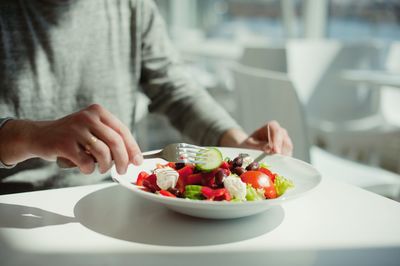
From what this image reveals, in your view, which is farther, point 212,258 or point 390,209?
point 390,209

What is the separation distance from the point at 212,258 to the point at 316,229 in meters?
0.19

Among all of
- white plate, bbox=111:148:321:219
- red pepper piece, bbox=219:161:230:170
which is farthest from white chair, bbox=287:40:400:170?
red pepper piece, bbox=219:161:230:170

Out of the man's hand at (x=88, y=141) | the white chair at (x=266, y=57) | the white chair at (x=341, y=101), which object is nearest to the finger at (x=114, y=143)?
the man's hand at (x=88, y=141)

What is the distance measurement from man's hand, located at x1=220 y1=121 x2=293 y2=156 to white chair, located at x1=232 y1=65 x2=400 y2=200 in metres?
0.39

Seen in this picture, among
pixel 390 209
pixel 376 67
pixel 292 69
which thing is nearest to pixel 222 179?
pixel 390 209

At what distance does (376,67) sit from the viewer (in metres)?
3.00

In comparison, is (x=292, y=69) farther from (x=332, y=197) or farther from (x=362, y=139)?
(x=332, y=197)

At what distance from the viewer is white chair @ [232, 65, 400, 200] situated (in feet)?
4.81

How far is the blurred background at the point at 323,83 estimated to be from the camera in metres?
1.61

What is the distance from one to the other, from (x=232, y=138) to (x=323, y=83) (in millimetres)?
1656

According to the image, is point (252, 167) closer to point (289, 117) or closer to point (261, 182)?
point (261, 182)

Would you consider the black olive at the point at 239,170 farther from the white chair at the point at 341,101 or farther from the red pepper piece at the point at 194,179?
the white chair at the point at 341,101

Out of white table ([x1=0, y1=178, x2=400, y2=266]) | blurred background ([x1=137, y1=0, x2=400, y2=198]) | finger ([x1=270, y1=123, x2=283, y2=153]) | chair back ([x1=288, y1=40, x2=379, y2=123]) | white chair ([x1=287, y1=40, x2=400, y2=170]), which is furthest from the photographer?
chair back ([x1=288, y1=40, x2=379, y2=123])

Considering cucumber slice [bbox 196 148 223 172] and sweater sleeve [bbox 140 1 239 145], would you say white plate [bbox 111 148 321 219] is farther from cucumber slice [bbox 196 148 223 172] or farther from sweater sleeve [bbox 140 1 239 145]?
sweater sleeve [bbox 140 1 239 145]
